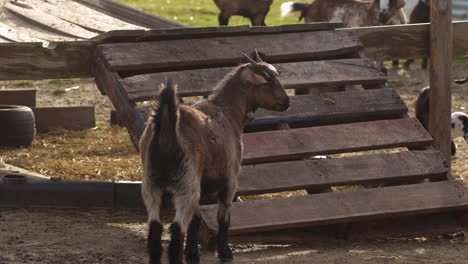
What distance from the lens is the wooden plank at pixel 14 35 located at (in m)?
10.4

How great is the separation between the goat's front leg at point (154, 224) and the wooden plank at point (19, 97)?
23.2 ft

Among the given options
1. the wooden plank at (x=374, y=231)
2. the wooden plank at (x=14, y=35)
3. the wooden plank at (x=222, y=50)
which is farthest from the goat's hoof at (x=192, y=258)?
the wooden plank at (x=14, y=35)

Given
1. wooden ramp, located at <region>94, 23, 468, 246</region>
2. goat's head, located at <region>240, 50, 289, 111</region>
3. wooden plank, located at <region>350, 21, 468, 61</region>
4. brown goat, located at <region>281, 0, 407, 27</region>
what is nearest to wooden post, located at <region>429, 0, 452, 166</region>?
wooden plank, located at <region>350, 21, 468, 61</region>

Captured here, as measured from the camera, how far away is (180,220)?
20.1 ft

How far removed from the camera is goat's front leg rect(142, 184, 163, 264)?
6117 mm

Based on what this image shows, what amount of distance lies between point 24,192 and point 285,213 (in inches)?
100

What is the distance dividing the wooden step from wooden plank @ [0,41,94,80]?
170cm

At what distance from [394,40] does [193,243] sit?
13.0ft

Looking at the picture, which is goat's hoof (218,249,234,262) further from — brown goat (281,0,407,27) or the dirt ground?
brown goat (281,0,407,27)

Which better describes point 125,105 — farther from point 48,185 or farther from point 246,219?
point 246,219

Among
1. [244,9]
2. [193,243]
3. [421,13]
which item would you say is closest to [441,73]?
[193,243]

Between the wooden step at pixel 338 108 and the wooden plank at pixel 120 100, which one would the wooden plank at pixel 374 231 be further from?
the wooden plank at pixel 120 100

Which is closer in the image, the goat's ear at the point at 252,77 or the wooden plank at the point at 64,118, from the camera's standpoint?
the goat's ear at the point at 252,77

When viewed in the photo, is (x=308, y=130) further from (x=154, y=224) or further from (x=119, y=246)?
(x=154, y=224)
